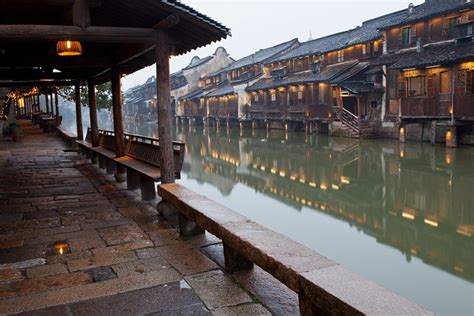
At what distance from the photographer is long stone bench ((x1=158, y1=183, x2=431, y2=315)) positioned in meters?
2.78

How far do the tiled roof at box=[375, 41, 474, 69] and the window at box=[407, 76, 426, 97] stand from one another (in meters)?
1.23

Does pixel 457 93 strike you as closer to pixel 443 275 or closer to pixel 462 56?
pixel 462 56

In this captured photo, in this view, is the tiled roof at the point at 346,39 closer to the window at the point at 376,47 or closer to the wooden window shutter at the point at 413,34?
the window at the point at 376,47

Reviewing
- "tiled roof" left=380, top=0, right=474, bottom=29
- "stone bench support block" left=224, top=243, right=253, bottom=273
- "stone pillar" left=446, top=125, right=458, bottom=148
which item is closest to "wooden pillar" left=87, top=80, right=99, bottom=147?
"stone bench support block" left=224, top=243, right=253, bottom=273

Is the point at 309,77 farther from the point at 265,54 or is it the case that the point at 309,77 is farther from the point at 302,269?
the point at 302,269

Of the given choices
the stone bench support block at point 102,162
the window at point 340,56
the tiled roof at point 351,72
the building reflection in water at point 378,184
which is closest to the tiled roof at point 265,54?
the window at point 340,56

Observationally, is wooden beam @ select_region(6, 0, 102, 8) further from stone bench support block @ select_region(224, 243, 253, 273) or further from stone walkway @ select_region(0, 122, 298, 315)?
stone bench support block @ select_region(224, 243, 253, 273)

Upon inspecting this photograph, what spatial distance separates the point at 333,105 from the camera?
Answer: 35375 mm

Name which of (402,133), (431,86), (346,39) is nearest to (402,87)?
(431,86)

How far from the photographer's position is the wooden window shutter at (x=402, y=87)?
92.4ft

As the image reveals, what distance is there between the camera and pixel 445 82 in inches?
998

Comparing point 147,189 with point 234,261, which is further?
point 147,189

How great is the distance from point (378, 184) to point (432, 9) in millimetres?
18030

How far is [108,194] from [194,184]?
950cm
